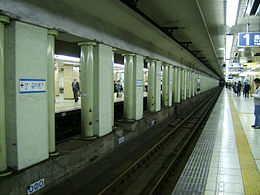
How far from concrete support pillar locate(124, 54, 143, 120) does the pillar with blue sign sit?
3920 millimetres

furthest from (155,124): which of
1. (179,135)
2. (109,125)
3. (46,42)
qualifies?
(46,42)

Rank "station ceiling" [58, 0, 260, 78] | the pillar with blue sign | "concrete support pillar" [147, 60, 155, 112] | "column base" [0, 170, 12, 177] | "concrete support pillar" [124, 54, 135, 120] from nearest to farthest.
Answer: "column base" [0, 170, 12, 177]
the pillar with blue sign
"station ceiling" [58, 0, 260, 78]
"concrete support pillar" [124, 54, 135, 120]
"concrete support pillar" [147, 60, 155, 112]

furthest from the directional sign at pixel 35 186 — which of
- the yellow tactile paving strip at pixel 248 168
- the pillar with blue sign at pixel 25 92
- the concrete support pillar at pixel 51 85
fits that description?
the yellow tactile paving strip at pixel 248 168

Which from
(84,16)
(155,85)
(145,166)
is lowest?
(145,166)

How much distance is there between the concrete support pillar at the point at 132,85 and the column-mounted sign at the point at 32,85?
4.04 metres

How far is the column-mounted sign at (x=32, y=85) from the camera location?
133 inches

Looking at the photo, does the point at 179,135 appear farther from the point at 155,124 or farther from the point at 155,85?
the point at 155,85

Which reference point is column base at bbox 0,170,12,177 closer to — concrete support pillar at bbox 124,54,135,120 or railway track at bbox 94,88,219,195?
railway track at bbox 94,88,219,195

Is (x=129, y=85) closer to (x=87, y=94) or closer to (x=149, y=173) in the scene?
(x=87, y=94)

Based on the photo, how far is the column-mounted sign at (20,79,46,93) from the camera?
11.1 feet

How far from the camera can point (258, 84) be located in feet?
24.3

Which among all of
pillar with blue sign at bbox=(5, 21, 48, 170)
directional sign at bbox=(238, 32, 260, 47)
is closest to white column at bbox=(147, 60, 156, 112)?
directional sign at bbox=(238, 32, 260, 47)

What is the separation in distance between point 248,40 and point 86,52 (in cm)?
657

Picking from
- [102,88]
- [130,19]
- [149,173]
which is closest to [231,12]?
[130,19]
